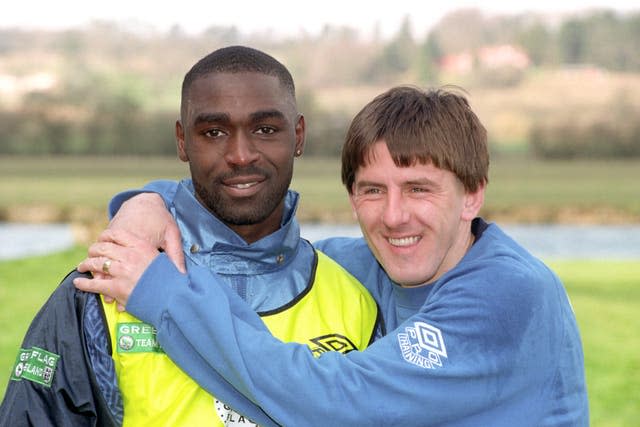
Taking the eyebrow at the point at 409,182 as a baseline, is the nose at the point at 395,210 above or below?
below

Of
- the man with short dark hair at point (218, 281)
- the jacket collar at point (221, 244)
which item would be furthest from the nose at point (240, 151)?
the jacket collar at point (221, 244)

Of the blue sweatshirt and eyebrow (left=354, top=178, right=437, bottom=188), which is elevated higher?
eyebrow (left=354, top=178, right=437, bottom=188)

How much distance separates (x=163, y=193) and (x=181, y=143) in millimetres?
377

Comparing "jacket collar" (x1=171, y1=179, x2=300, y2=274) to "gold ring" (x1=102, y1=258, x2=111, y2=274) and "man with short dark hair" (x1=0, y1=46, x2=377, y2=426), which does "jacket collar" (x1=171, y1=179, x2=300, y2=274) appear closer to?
"man with short dark hair" (x1=0, y1=46, x2=377, y2=426)

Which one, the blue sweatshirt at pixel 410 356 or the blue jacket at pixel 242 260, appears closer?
the blue sweatshirt at pixel 410 356

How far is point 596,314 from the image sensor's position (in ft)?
40.2

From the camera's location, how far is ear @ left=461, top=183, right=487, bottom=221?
3096 millimetres

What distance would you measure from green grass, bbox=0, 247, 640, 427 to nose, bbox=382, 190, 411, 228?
16.9 ft

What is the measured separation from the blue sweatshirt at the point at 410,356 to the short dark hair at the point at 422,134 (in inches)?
13.7

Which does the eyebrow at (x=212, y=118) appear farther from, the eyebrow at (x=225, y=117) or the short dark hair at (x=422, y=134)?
the short dark hair at (x=422, y=134)

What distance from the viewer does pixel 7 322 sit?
11.5 meters

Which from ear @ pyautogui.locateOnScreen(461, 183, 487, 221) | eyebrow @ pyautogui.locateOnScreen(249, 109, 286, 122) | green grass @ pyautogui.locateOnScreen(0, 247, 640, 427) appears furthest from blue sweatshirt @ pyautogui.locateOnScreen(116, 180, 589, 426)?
green grass @ pyautogui.locateOnScreen(0, 247, 640, 427)

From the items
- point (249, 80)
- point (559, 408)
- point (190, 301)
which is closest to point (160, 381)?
point (190, 301)

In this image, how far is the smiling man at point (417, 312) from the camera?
264cm
